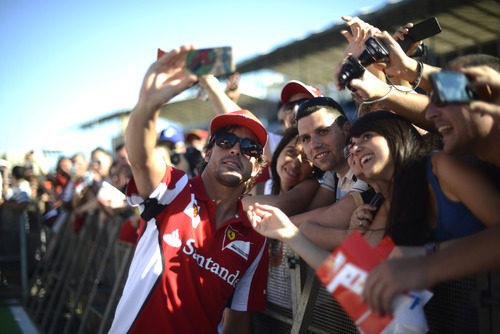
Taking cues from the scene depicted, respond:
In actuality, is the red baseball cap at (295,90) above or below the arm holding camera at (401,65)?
below

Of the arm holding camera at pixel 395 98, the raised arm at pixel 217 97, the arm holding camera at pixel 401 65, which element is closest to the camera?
the arm holding camera at pixel 395 98

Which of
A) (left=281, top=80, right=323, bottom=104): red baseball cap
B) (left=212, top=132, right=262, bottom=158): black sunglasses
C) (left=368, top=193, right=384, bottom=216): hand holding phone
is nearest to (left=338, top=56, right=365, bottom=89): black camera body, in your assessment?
(left=368, top=193, right=384, bottom=216): hand holding phone

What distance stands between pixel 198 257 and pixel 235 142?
792 millimetres

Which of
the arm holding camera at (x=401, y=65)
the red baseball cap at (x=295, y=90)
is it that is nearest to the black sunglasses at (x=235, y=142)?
the arm holding camera at (x=401, y=65)

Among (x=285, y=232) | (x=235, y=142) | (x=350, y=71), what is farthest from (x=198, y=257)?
(x=350, y=71)

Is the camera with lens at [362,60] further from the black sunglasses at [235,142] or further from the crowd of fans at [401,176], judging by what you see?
the black sunglasses at [235,142]

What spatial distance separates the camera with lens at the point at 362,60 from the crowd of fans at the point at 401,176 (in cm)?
2

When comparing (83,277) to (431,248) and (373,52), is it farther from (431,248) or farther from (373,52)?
(431,248)

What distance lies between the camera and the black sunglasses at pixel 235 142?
281 centimetres

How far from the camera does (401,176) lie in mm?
1818

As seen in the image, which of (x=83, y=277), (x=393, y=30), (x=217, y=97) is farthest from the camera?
(x=393, y=30)

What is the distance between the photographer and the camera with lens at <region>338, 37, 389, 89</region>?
2170 mm

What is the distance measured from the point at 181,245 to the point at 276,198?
72 cm

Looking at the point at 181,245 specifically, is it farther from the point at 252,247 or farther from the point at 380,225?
the point at 380,225
